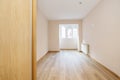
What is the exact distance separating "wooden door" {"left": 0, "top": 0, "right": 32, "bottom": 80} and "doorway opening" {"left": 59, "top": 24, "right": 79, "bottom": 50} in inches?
318

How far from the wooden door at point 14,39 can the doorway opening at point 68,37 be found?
807 cm

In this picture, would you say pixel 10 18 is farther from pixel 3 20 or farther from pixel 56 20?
pixel 56 20

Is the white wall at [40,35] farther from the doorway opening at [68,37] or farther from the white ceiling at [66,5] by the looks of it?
the doorway opening at [68,37]

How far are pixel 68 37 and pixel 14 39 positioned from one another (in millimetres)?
8548

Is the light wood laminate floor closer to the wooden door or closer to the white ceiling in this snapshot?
the wooden door

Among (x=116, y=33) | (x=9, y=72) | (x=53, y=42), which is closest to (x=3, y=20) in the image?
(x=9, y=72)

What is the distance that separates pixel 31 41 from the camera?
1150 mm

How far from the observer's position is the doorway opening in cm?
920

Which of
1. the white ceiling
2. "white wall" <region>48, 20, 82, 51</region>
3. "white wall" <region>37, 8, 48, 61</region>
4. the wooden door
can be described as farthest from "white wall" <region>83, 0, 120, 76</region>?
"white wall" <region>48, 20, 82, 51</region>

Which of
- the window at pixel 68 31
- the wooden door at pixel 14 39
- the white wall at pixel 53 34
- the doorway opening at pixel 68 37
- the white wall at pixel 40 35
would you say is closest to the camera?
the wooden door at pixel 14 39

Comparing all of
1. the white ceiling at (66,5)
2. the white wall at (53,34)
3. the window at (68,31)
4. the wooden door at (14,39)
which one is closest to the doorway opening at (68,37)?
the window at (68,31)

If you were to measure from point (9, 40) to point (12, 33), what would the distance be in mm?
67

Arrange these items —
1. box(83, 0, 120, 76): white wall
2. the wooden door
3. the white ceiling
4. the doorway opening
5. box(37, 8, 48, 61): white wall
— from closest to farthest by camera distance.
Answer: the wooden door, box(83, 0, 120, 76): white wall, the white ceiling, box(37, 8, 48, 61): white wall, the doorway opening

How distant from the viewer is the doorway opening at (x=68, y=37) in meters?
9.20
